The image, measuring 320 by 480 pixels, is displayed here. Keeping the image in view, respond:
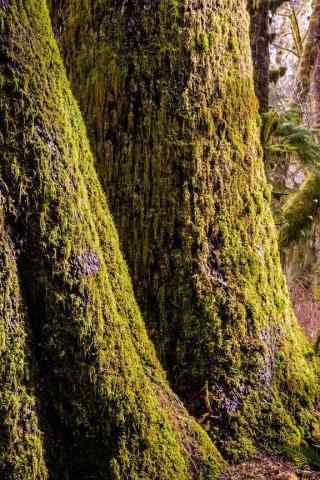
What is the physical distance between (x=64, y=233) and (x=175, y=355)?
0.89 meters

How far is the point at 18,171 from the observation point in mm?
1865

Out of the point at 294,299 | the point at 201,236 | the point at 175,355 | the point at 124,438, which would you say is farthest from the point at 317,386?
the point at 294,299

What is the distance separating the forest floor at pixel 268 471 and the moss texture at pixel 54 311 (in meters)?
0.33

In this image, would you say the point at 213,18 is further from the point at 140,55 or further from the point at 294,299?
the point at 294,299

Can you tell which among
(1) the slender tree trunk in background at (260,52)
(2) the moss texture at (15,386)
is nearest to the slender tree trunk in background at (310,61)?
(1) the slender tree trunk in background at (260,52)

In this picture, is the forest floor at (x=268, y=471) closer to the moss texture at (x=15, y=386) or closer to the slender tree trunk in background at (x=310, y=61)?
the moss texture at (x=15, y=386)

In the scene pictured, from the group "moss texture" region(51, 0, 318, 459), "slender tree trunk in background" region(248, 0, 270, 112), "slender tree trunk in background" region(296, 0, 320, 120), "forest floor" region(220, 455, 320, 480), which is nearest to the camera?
"forest floor" region(220, 455, 320, 480)

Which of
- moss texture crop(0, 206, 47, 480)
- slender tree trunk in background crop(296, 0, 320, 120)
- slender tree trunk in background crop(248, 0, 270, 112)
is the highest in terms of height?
slender tree trunk in background crop(296, 0, 320, 120)

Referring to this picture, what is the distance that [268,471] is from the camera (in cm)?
232

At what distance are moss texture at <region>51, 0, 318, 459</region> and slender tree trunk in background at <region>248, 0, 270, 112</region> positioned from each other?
236 cm

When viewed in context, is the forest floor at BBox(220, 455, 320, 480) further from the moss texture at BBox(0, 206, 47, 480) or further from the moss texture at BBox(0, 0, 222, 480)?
the moss texture at BBox(0, 206, 47, 480)

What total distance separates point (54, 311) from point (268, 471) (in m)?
1.22

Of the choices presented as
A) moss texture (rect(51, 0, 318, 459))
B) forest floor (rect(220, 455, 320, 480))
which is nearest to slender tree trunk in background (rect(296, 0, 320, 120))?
moss texture (rect(51, 0, 318, 459))

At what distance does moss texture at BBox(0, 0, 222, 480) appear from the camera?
1857mm
